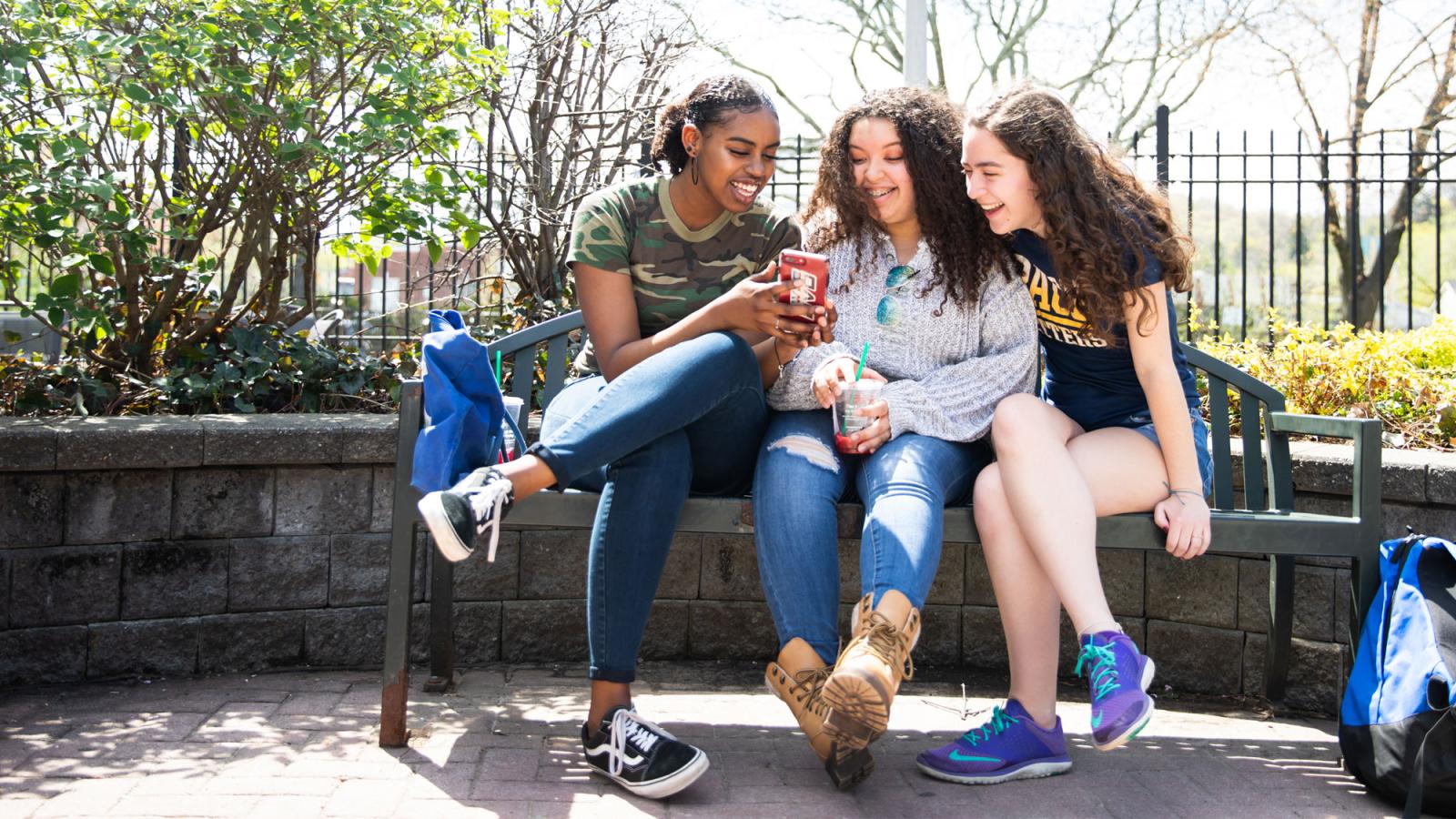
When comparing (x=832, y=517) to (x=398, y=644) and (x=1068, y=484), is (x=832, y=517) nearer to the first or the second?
(x=1068, y=484)

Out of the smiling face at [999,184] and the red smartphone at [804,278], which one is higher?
the smiling face at [999,184]

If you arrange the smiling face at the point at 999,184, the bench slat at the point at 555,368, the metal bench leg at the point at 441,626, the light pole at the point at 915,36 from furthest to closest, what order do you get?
1. the light pole at the point at 915,36
2. the bench slat at the point at 555,368
3. the metal bench leg at the point at 441,626
4. the smiling face at the point at 999,184

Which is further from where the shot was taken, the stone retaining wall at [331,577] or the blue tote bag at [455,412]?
the stone retaining wall at [331,577]

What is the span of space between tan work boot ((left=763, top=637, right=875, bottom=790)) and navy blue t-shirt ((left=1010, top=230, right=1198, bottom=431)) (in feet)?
3.33

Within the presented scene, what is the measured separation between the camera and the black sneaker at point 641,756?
2465 millimetres

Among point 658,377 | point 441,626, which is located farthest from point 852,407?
point 441,626

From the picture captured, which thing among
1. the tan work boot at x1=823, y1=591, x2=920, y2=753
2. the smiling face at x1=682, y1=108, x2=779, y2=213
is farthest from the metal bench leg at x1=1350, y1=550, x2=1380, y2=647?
the smiling face at x1=682, y1=108, x2=779, y2=213

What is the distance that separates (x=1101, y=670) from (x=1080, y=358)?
0.85 meters

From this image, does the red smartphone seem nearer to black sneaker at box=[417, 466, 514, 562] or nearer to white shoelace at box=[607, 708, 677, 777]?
black sneaker at box=[417, 466, 514, 562]

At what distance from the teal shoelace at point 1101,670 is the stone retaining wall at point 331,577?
1220 millimetres

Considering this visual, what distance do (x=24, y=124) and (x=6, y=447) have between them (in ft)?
3.96

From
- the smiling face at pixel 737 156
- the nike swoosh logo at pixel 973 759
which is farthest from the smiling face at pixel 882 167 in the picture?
the nike swoosh logo at pixel 973 759

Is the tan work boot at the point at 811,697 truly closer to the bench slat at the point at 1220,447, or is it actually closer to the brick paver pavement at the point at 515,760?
the brick paver pavement at the point at 515,760

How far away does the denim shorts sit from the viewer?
287 centimetres
